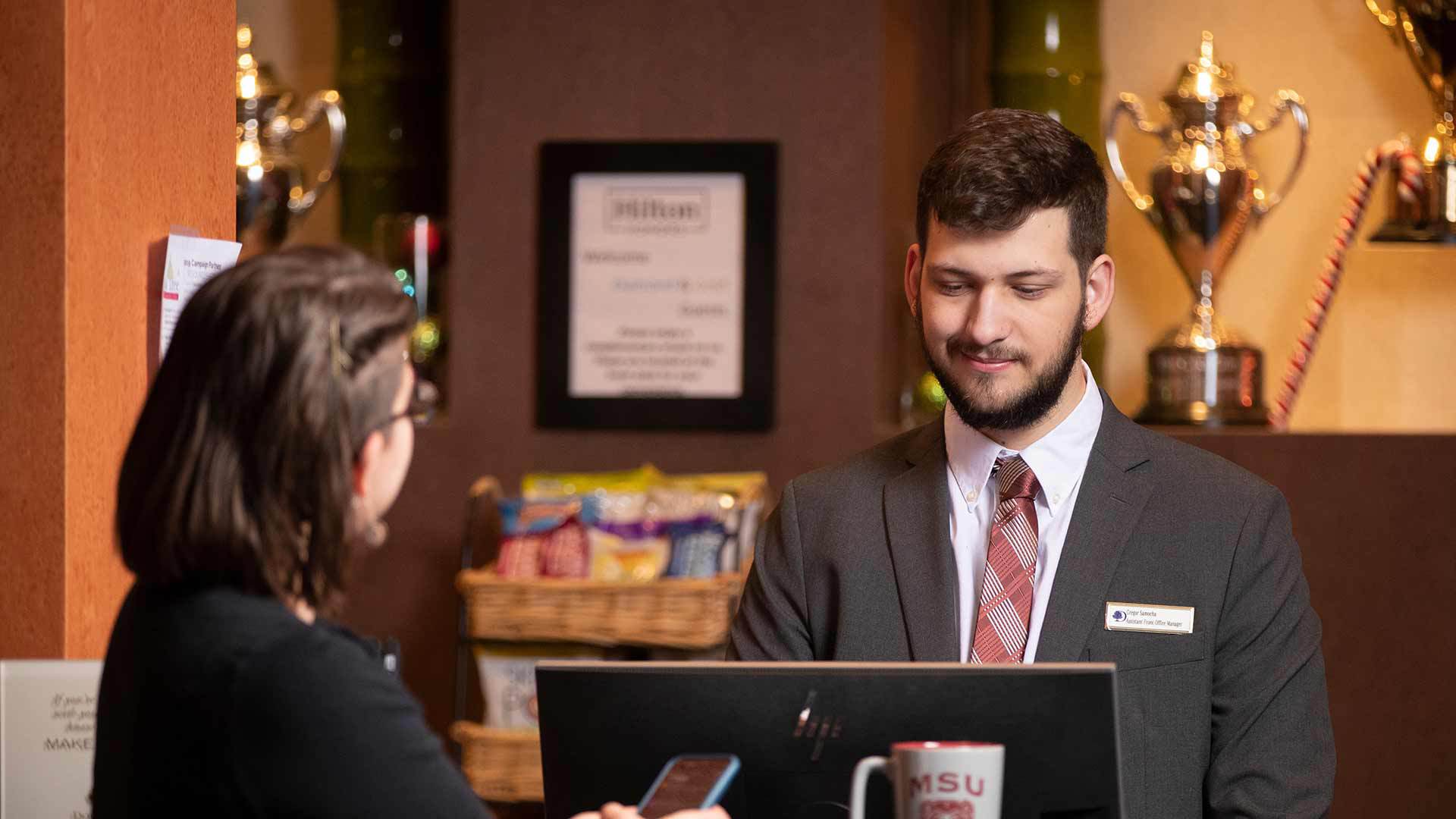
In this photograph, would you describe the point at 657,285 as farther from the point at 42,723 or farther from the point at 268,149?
the point at 42,723

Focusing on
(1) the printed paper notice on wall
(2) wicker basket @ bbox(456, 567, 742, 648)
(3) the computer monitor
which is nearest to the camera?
(3) the computer monitor

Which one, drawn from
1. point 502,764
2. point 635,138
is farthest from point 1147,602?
point 635,138

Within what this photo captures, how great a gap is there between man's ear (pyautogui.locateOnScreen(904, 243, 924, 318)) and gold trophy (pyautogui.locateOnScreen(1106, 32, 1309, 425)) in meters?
1.39

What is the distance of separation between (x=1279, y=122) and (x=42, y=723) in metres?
2.55

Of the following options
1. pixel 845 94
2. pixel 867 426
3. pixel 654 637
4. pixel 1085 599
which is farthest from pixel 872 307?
pixel 1085 599

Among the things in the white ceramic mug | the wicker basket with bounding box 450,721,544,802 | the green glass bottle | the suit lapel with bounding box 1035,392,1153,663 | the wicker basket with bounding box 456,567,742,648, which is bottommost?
the wicker basket with bounding box 450,721,544,802

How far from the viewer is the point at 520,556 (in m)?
3.01

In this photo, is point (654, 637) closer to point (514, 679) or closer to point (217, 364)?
point (514, 679)

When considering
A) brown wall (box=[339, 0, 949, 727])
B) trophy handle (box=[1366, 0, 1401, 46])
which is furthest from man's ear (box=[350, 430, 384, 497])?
trophy handle (box=[1366, 0, 1401, 46])

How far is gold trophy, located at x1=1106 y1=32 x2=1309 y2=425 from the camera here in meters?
3.15

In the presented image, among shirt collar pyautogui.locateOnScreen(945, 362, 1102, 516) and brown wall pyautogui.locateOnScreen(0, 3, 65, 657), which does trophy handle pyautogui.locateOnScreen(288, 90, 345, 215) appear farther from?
shirt collar pyautogui.locateOnScreen(945, 362, 1102, 516)

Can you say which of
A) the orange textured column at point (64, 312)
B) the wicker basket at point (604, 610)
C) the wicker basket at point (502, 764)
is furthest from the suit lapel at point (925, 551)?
the wicker basket at point (502, 764)

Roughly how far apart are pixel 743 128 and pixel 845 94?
219 mm

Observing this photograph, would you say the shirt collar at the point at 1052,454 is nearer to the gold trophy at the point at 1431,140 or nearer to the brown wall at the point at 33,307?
the brown wall at the point at 33,307
